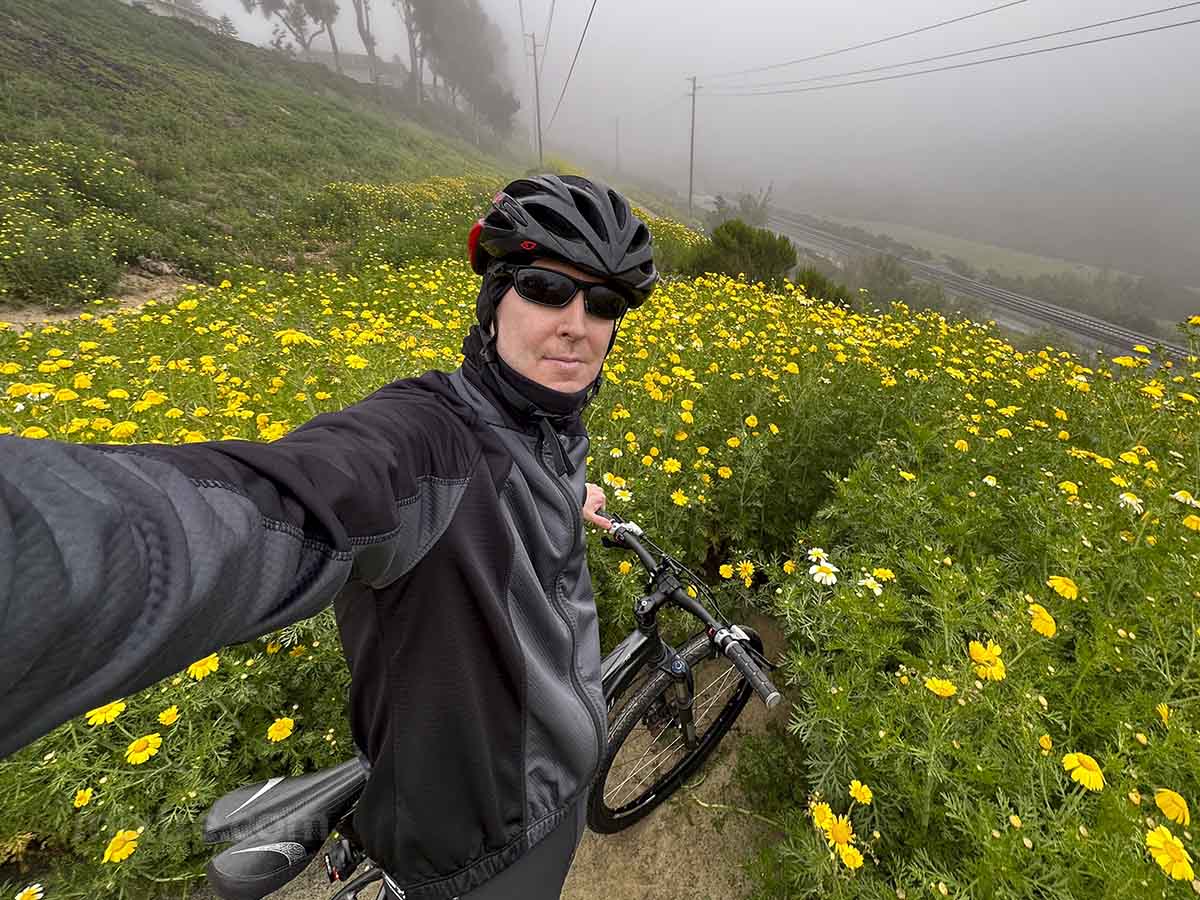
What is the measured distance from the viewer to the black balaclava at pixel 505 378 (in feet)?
4.30

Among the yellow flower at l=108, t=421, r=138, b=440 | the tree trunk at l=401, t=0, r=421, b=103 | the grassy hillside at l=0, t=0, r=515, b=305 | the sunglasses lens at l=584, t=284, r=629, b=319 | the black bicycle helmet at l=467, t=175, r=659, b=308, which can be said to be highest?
the tree trunk at l=401, t=0, r=421, b=103

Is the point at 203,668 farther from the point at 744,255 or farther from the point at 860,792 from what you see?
the point at 744,255

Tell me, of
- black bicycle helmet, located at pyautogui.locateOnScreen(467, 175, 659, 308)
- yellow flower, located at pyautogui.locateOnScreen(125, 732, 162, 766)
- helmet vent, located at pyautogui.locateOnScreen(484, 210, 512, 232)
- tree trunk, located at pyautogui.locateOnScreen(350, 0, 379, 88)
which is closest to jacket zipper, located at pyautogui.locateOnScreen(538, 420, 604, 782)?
black bicycle helmet, located at pyautogui.locateOnScreen(467, 175, 659, 308)

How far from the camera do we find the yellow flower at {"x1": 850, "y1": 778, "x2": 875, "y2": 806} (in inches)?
69.1

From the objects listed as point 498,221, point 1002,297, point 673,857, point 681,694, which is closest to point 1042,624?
point 681,694

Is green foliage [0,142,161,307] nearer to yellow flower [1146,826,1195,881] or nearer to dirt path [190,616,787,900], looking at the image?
dirt path [190,616,787,900]

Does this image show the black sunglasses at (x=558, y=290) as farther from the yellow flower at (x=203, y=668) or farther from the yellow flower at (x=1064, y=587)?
the yellow flower at (x=1064, y=587)

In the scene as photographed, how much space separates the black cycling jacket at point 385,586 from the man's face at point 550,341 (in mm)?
124

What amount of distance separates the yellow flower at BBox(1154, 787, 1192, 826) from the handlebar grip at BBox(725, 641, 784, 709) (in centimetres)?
111

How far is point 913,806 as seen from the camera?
178 cm

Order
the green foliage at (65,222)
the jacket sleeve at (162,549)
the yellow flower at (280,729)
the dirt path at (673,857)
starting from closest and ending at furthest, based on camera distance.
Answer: the jacket sleeve at (162,549) < the yellow flower at (280,729) < the dirt path at (673,857) < the green foliage at (65,222)

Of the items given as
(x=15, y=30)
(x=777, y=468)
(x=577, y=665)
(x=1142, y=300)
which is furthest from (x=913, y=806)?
(x=1142, y=300)

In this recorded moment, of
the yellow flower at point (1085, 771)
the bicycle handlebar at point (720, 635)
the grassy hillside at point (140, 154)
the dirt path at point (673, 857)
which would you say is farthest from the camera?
the grassy hillside at point (140, 154)

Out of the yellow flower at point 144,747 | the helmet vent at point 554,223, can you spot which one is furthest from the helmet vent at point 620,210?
the yellow flower at point 144,747
